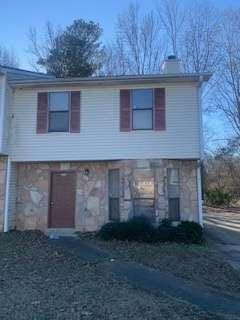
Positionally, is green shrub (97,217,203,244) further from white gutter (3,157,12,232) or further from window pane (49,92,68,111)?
window pane (49,92,68,111)

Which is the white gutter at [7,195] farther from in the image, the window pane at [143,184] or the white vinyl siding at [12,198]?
the window pane at [143,184]

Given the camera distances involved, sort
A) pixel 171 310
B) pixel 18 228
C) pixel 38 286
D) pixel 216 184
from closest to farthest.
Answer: pixel 171 310 < pixel 38 286 < pixel 18 228 < pixel 216 184

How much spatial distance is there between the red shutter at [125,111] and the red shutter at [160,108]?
927 millimetres

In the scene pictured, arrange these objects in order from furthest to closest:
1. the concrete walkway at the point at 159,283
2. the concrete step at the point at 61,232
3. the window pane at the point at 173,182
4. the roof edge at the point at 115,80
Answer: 1. the concrete step at the point at 61,232
2. the window pane at the point at 173,182
3. the roof edge at the point at 115,80
4. the concrete walkway at the point at 159,283

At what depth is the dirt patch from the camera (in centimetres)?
864

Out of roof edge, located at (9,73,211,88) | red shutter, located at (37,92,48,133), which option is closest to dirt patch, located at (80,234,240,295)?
red shutter, located at (37,92,48,133)

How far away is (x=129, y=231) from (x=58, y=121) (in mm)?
4697

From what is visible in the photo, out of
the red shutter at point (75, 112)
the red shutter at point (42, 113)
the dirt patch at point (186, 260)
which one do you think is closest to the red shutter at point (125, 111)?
the red shutter at point (75, 112)

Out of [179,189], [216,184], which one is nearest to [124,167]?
[179,189]

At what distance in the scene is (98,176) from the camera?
1539cm

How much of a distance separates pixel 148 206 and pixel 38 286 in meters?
7.30

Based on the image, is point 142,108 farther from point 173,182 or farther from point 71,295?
point 71,295

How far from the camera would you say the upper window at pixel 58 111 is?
15180 mm

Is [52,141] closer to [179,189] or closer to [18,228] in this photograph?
[18,228]
